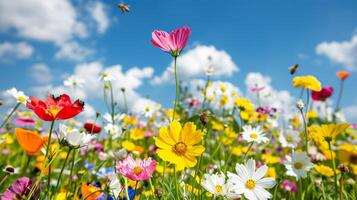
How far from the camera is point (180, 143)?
3.18 feet

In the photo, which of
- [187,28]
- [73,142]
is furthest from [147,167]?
[187,28]

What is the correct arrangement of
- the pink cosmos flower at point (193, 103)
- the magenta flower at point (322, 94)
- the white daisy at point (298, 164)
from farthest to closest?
the pink cosmos flower at point (193, 103) < the magenta flower at point (322, 94) < the white daisy at point (298, 164)

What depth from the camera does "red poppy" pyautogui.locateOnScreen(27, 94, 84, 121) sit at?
83 centimetres

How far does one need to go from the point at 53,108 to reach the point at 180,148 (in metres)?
0.34

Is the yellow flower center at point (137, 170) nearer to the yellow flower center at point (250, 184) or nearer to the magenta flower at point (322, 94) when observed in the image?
the yellow flower center at point (250, 184)

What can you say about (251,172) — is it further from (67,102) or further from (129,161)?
(67,102)

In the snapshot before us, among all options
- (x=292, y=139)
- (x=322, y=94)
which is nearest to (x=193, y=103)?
(x=322, y=94)

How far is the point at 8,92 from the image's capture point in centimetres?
160

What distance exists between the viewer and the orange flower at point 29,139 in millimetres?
1059

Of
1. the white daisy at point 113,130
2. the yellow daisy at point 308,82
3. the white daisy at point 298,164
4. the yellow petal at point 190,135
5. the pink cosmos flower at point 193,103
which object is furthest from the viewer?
the pink cosmos flower at point 193,103

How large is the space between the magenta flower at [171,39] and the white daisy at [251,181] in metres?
0.38

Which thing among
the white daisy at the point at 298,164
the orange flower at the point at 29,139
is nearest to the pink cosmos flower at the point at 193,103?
the white daisy at the point at 298,164

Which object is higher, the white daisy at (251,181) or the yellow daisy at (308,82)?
the yellow daisy at (308,82)

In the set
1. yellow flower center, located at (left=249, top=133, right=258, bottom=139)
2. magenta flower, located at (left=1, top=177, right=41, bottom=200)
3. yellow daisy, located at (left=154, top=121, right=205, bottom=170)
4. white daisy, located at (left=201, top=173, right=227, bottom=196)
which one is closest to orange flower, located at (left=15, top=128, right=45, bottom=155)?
magenta flower, located at (left=1, top=177, right=41, bottom=200)
